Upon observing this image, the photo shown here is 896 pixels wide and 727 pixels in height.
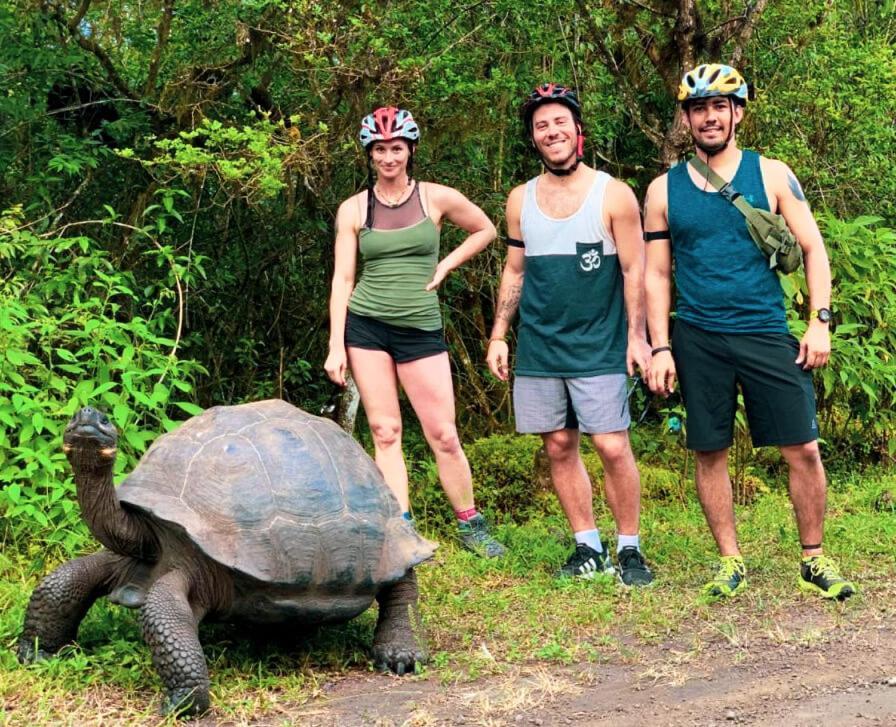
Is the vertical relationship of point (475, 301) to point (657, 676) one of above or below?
above

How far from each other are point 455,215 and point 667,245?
3.87 ft

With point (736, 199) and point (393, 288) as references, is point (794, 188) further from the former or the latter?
point (393, 288)

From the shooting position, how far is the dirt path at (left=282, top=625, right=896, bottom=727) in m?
3.99

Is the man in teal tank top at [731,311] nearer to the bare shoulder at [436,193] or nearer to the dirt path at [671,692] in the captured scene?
the dirt path at [671,692]

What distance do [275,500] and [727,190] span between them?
7.63 ft

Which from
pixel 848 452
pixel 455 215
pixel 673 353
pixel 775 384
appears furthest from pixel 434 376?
pixel 848 452

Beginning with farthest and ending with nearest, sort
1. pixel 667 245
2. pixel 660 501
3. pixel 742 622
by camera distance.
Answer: pixel 660 501, pixel 667 245, pixel 742 622

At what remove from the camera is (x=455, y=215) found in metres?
6.05

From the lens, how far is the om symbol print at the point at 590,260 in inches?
218

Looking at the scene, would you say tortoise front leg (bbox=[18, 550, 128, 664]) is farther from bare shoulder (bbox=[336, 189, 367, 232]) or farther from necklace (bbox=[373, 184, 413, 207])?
necklace (bbox=[373, 184, 413, 207])

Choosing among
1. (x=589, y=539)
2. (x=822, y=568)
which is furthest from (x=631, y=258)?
(x=822, y=568)

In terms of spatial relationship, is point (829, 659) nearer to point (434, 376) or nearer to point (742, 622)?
point (742, 622)

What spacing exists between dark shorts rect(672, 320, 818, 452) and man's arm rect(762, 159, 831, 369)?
0.10 meters

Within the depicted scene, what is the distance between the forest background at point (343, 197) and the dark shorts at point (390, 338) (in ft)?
2.88
